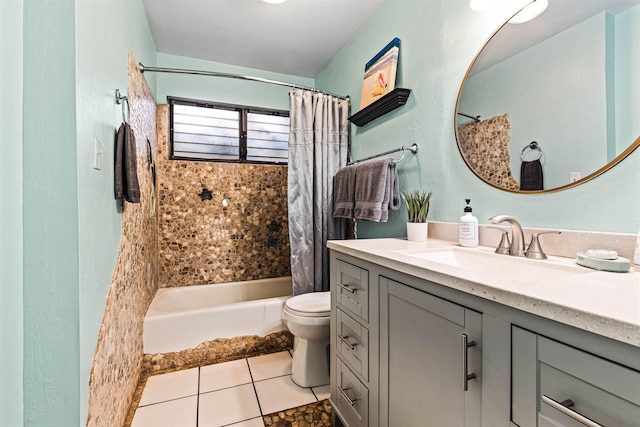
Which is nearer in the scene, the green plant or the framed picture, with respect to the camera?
the green plant

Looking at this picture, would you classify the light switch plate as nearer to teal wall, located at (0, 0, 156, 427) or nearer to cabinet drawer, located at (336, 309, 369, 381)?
teal wall, located at (0, 0, 156, 427)

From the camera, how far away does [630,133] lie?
2.92 feet

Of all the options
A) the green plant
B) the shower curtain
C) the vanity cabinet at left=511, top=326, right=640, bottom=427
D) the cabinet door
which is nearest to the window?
the shower curtain

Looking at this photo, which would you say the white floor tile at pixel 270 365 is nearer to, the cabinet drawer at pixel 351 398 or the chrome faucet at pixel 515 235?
the cabinet drawer at pixel 351 398

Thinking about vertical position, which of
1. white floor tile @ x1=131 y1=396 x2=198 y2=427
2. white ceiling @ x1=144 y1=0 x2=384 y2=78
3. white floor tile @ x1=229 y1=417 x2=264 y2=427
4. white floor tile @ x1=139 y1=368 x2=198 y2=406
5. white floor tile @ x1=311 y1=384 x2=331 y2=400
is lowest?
white floor tile @ x1=139 y1=368 x2=198 y2=406

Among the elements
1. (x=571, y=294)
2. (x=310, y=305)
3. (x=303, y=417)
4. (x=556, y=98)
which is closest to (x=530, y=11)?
(x=556, y=98)

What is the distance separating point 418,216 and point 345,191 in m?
0.65

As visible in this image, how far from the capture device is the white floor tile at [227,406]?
1499 mm

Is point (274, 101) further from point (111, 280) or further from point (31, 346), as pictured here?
point (31, 346)

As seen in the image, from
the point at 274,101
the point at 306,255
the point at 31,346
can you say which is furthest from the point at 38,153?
the point at 274,101

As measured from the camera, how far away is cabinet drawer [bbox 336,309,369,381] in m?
1.14

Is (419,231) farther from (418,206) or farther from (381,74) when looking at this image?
(381,74)

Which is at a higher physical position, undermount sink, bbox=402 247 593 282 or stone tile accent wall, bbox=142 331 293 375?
undermount sink, bbox=402 247 593 282

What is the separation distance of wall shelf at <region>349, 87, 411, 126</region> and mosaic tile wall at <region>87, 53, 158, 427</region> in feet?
4.87
